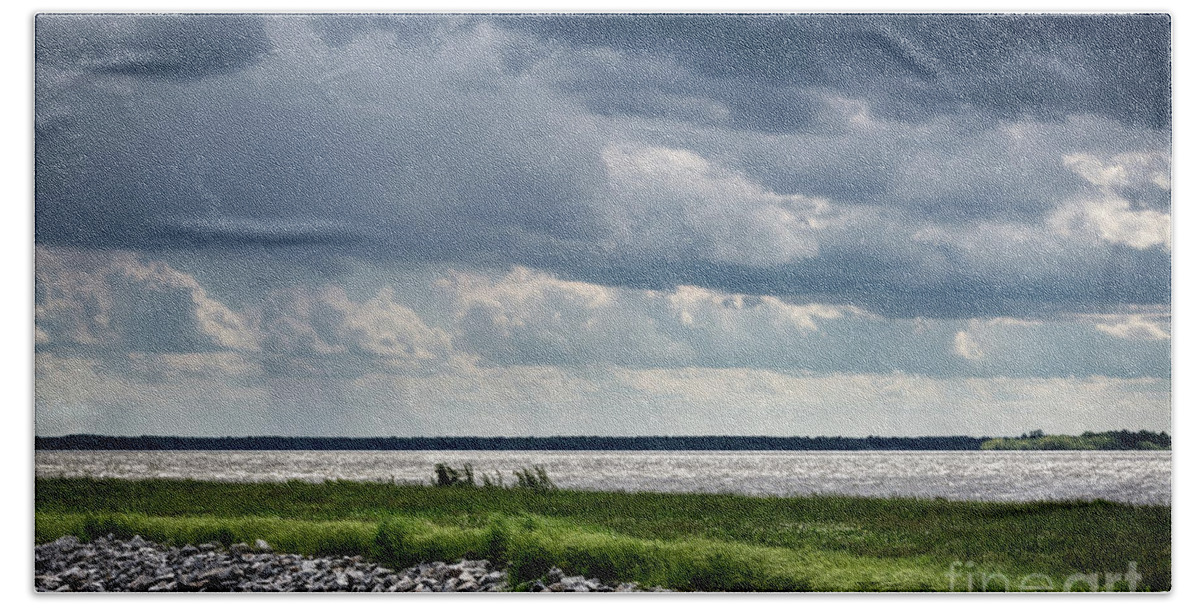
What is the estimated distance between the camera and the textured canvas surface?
23.1 feet

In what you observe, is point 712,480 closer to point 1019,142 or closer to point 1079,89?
point 1019,142

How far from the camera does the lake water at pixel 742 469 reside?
693 centimetres

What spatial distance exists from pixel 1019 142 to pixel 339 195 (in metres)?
4.47

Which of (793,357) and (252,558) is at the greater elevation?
(793,357)

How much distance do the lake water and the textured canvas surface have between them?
24 mm

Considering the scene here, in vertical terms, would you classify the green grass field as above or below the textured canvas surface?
below

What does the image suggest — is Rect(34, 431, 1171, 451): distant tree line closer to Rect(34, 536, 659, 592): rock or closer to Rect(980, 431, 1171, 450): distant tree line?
Rect(980, 431, 1171, 450): distant tree line

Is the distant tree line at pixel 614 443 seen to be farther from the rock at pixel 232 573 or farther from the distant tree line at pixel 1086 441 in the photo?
the rock at pixel 232 573

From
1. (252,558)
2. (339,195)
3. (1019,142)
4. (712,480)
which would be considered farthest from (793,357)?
(252,558)

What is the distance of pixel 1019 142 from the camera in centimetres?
709

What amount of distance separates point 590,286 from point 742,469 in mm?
1542

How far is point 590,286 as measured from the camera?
7.09 m

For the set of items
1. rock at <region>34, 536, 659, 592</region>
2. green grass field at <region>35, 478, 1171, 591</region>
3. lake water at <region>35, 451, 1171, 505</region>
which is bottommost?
rock at <region>34, 536, 659, 592</region>

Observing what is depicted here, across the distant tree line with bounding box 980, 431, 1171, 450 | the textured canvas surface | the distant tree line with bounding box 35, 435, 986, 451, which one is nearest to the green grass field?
the textured canvas surface
